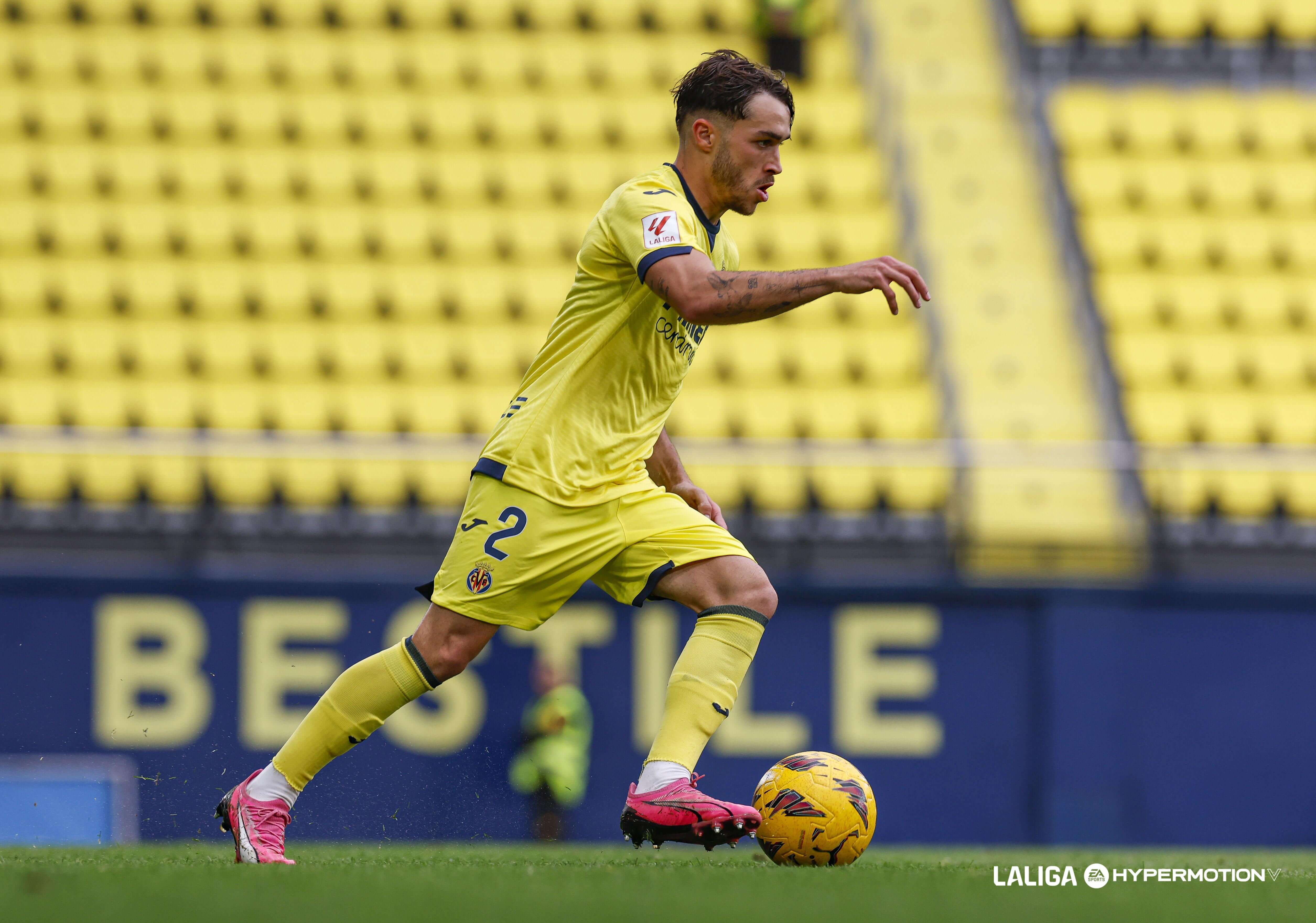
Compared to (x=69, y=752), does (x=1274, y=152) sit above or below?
above

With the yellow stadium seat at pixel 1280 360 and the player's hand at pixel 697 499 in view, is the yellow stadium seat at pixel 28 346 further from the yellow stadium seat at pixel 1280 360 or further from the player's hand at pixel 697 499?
the yellow stadium seat at pixel 1280 360

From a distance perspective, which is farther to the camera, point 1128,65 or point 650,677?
point 1128,65

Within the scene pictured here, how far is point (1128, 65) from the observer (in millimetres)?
11633

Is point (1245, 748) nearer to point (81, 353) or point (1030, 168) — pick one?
point (1030, 168)

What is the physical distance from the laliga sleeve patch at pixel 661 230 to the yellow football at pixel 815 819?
4.15 feet

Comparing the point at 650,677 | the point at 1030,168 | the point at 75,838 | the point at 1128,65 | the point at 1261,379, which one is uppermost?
the point at 1128,65

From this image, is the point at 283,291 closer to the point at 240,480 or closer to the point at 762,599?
the point at 240,480

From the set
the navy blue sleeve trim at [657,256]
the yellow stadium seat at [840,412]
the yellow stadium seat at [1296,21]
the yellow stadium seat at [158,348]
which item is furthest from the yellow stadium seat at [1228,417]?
the navy blue sleeve trim at [657,256]

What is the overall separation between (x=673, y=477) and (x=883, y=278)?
3.53 ft

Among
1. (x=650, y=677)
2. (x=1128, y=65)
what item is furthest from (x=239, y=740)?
(x=1128, y=65)

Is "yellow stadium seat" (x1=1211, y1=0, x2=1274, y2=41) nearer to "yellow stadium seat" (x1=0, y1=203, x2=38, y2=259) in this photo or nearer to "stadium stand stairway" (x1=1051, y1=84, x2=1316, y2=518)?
"stadium stand stairway" (x1=1051, y1=84, x2=1316, y2=518)

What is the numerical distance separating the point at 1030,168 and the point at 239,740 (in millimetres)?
6460

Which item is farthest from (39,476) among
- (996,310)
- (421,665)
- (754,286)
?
(996,310)

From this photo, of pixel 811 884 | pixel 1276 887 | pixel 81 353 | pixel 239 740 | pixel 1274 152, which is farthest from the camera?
pixel 1274 152
